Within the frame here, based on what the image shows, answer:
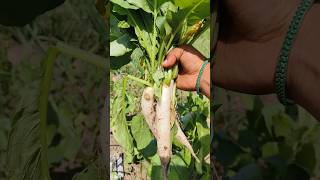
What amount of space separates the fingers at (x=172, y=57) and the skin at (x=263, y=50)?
7cm

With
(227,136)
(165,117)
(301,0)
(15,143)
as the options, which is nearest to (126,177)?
(165,117)

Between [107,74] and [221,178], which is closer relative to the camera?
[107,74]

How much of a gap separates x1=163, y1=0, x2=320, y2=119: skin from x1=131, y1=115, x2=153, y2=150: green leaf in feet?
0.40

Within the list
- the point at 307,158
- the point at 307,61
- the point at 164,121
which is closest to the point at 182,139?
the point at 164,121

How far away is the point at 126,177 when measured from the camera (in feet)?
2.81

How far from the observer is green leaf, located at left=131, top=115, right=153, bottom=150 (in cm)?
86

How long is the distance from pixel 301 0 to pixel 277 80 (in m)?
0.16

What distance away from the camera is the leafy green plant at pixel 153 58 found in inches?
33.8

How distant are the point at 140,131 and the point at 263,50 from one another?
0.99ft

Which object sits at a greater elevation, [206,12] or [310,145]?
[206,12]

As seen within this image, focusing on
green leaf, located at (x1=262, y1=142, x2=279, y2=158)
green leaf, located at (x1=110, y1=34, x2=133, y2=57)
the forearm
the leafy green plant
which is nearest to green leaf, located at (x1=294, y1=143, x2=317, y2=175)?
green leaf, located at (x1=262, y1=142, x2=279, y2=158)

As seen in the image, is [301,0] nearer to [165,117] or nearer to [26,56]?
[165,117]

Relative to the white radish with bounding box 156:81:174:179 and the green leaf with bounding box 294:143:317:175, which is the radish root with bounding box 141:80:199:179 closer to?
the white radish with bounding box 156:81:174:179

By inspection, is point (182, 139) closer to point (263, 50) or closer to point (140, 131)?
point (140, 131)
